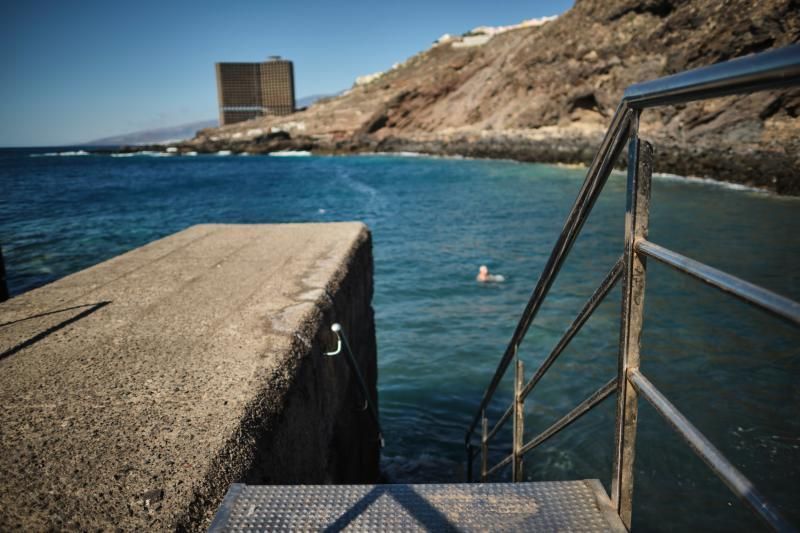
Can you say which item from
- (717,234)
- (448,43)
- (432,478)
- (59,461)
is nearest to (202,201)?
(717,234)

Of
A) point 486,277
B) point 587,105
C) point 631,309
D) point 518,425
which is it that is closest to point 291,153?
point 587,105

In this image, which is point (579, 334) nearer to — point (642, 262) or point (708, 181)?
point (642, 262)

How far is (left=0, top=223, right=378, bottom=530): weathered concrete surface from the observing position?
140 centimetres

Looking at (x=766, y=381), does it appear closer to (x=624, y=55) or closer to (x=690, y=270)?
(x=690, y=270)

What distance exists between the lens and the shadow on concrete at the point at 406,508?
134cm

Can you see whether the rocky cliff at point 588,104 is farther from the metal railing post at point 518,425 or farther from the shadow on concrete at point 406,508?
the shadow on concrete at point 406,508

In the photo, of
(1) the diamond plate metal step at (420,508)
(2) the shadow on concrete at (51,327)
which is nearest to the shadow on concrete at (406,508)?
(1) the diamond plate metal step at (420,508)

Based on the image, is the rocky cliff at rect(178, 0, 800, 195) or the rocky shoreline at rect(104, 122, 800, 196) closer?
the rocky shoreline at rect(104, 122, 800, 196)

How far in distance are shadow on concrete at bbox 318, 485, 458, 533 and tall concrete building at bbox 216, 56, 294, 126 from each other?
16456 centimetres

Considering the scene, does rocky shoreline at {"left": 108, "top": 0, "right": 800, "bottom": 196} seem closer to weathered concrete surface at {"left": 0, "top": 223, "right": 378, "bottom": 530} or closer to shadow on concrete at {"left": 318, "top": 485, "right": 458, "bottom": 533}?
shadow on concrete at {"left": 318, "top": 485, "right": 458, "bottom": 533}

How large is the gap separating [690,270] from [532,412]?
4.78 meters

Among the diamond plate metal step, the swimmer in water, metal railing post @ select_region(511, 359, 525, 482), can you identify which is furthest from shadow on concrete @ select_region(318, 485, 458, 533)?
the swimmer in water

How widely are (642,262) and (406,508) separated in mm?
948

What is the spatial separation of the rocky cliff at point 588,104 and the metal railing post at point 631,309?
0.73m
